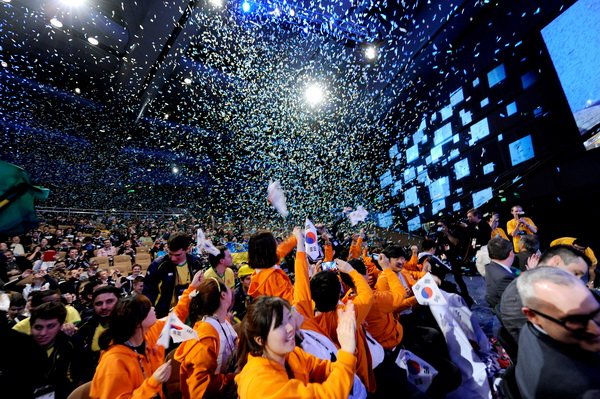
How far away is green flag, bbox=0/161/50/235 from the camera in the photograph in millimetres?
1393

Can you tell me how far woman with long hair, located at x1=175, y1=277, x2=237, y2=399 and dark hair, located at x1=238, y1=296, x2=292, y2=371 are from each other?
40 cm

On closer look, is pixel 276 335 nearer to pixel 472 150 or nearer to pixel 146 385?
pixel 146 385

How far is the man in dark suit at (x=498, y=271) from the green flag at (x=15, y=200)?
11.9 ft

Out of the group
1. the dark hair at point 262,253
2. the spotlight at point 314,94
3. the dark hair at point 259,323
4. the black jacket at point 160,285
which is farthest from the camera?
the spotlight at point 314,94

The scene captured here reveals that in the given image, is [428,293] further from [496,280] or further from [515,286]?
[515,286]

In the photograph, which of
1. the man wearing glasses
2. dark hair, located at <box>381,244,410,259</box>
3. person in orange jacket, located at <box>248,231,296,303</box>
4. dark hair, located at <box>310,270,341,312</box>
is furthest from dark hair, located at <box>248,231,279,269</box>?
the man wearing glasses

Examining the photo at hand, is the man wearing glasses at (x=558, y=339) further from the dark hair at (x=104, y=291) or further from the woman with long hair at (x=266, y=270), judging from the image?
the dark hair at (x=104, y=291)

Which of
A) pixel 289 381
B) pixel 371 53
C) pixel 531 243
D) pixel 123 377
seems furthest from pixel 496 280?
pixel 371 53

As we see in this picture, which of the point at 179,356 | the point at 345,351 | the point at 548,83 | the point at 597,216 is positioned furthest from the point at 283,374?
the point at 548,83

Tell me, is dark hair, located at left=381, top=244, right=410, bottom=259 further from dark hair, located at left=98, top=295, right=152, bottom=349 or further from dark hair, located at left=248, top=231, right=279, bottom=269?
dark hair, located at left=98, top=295, right=152, bottom=349

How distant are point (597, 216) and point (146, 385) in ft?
28.6

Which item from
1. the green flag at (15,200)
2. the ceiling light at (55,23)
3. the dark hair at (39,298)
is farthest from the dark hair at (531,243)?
the ceiling light at (55,23)

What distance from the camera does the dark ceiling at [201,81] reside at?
7.34m

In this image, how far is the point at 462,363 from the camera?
7.86 ft
